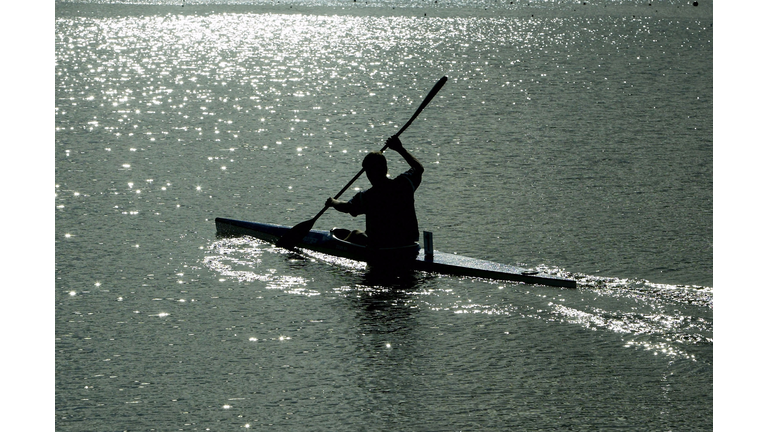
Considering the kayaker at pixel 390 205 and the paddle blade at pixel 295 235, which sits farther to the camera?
the paddle blade at pixel 295 235

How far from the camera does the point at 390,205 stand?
12.4 m

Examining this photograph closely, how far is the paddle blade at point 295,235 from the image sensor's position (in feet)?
44.8

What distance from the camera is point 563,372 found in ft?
31.9

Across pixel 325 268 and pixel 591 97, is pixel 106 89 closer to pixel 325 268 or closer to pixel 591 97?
pixel 591 97

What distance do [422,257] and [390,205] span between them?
694 millimetres

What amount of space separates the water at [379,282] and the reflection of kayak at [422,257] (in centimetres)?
16

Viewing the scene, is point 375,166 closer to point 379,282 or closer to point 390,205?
point 390,205

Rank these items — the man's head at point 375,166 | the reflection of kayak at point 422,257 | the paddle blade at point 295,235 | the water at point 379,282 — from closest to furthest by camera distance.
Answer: the water at point 379,282, the reflection of kayak at point 422,257, the man's head at point 375,166, the paddle blade at point 295,235

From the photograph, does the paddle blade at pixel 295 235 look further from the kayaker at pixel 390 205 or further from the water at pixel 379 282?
the kayaker at pixel 390 205

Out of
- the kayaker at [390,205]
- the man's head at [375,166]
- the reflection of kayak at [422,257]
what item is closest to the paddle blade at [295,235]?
the reflection of kayak at [422,257]

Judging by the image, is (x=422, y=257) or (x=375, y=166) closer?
(x=375, y=166)

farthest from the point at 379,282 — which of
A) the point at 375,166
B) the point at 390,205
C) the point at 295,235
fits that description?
the point at 295,235

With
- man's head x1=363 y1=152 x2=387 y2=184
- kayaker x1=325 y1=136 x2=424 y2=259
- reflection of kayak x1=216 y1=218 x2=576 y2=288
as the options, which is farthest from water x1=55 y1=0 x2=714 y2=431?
man's head x1=363 y1=152 x2=387 y2=184

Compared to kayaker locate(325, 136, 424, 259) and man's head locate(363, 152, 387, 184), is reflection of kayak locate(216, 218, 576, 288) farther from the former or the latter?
man's head locate(363, 152, 387, 184)
